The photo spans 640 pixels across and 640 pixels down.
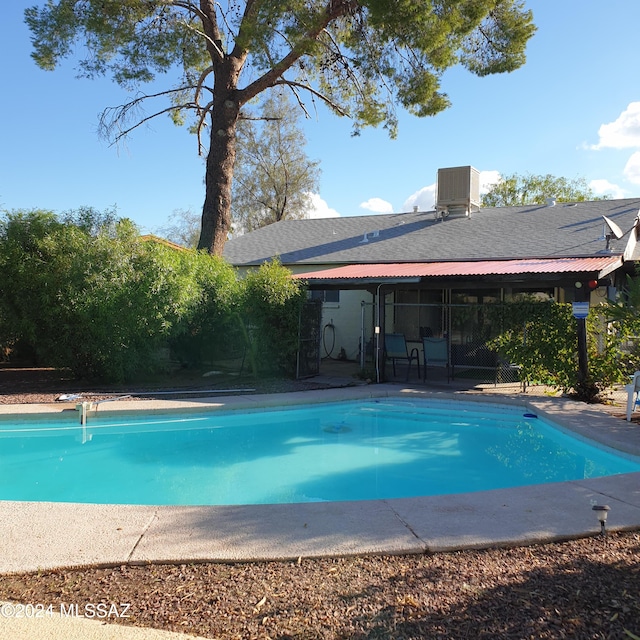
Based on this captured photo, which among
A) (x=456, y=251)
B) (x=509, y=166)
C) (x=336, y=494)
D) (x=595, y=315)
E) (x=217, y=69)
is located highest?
(x=509, y=166)

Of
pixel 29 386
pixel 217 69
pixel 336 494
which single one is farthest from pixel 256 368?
pixel 217 69

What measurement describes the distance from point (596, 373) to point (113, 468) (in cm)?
909

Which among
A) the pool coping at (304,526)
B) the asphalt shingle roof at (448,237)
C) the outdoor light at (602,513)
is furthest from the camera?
the asphalt shingle roof at (448,237)

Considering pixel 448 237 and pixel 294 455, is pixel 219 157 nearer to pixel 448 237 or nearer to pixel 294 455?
pixel 448 237

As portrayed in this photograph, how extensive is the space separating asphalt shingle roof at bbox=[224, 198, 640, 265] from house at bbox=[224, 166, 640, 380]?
0.12ft

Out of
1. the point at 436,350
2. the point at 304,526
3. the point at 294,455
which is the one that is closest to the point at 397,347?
the point at 436,350

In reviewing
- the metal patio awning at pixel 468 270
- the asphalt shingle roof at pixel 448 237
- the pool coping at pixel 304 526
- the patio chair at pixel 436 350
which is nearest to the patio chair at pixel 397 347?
the patio chair at pixel 436 350

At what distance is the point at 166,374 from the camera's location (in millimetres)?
14219

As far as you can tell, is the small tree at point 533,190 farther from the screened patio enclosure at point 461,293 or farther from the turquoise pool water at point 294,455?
the turquoise pool water at point 294,455

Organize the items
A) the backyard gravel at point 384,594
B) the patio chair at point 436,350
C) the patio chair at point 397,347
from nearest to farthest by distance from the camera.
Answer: the backyard gravel at point 384,594 < the patio chair at point 436,350 < the patio chair at point 397,347

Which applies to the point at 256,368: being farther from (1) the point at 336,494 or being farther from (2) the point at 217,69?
(2) the point at 217,69

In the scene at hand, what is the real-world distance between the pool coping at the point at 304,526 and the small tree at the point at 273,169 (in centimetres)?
3451

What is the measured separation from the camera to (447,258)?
16281 millimetres

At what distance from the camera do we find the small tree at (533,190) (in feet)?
137
